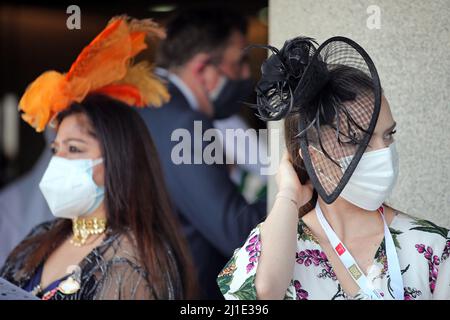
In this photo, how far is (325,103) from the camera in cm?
193

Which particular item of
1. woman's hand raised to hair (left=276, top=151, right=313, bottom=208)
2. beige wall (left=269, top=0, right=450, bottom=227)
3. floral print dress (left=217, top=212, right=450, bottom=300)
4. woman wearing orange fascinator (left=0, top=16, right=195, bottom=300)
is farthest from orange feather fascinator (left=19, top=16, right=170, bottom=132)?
floral print dress (left=217, top=212, right=450, bottom=300)

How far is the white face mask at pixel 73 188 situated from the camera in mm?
2943

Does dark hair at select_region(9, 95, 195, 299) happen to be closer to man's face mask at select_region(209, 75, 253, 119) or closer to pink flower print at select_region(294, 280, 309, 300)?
pink flower print at select_region(294, 280, 309, 300)

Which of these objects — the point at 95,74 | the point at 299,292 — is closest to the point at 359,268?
the point at 299,292

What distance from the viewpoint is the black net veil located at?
1.91m

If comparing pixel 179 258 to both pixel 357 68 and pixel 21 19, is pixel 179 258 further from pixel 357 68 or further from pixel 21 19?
pixel 21 19

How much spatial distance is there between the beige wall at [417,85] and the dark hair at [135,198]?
81 centimetres

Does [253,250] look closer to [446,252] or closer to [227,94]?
[446,252]

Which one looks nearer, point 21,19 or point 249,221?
point 249,221

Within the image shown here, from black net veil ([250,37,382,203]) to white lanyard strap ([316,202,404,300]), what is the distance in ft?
0.38

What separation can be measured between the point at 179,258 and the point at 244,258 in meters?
1.12

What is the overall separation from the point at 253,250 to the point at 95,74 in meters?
1.32

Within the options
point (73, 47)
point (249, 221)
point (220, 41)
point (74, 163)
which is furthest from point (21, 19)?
point (74, 163)

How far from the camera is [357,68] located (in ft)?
6.47
